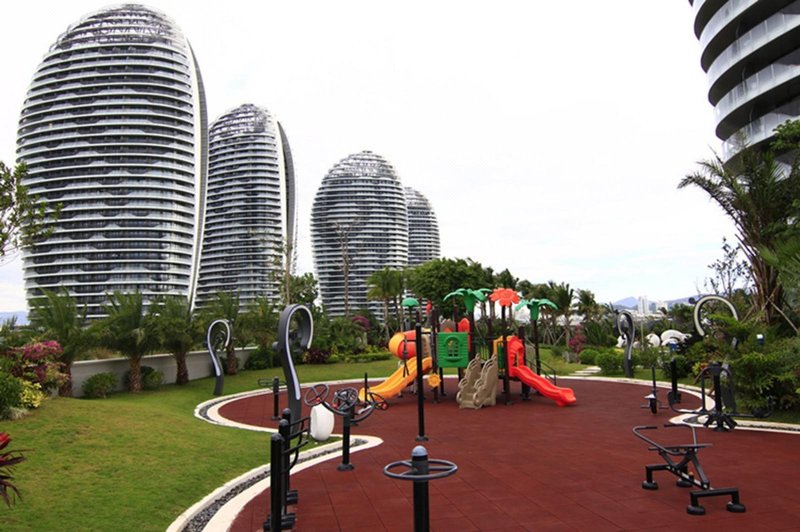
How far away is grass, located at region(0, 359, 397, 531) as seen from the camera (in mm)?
6484

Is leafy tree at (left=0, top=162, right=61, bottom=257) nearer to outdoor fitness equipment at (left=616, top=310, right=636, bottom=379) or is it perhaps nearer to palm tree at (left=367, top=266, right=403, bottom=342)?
outdoor fitness equipment at (left=616, top=310, right=636, bottom=379)

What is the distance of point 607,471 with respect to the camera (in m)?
8.18

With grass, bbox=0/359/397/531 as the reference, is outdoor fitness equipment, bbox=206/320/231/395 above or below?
above

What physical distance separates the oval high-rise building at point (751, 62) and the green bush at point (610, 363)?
1225cm

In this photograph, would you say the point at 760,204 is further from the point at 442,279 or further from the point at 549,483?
the point at 442,279

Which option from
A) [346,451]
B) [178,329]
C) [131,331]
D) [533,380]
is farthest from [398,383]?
[131,331]

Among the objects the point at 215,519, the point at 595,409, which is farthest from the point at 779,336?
the point at 215,519

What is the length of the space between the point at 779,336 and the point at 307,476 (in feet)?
43.5

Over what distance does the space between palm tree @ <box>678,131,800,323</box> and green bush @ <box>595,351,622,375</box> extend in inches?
338

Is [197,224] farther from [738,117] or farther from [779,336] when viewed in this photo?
[779,336]

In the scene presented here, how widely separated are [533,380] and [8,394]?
13529 mm

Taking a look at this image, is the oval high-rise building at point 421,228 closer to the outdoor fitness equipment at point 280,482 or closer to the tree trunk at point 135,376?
the tree trunk at point 135,376

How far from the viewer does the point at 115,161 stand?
214ft

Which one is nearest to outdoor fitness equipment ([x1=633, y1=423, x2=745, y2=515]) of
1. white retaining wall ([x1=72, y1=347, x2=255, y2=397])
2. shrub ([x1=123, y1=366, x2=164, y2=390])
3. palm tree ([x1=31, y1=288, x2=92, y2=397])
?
palm tree ([x1=31, y1=288, x2=92, y2=397])
